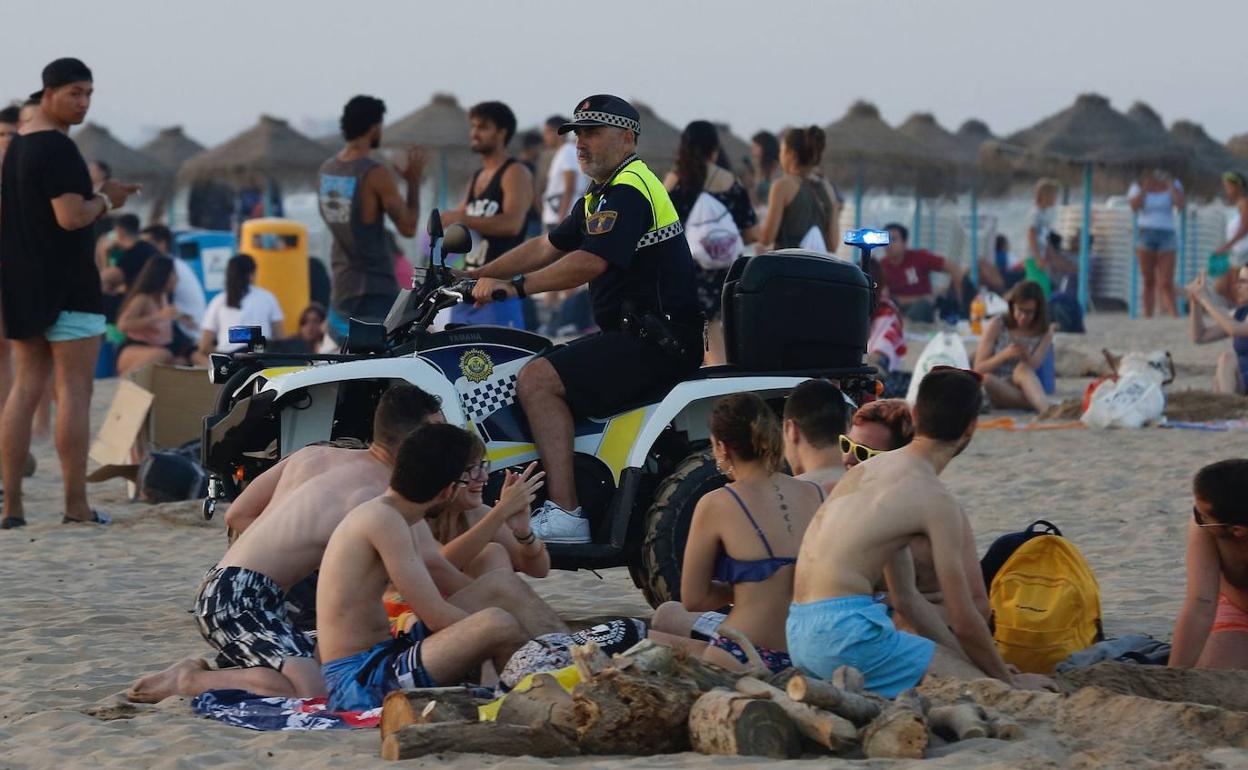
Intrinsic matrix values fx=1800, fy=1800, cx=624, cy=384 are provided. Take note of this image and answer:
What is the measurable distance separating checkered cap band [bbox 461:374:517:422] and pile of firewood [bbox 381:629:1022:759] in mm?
1866

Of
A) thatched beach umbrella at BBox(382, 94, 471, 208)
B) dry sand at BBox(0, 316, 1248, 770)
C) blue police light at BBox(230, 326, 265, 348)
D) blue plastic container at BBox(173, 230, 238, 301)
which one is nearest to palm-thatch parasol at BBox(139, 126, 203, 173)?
thatched beach umbrella at BBox(382, 94, 471, 208)

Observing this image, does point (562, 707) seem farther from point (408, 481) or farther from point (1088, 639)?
point (1088, 639)

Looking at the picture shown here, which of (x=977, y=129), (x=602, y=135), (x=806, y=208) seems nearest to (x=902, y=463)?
(x=602, y=135)

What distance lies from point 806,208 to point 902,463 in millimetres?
6109

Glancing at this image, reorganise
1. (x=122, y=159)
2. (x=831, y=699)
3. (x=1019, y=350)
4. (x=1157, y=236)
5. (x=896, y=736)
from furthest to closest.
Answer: (x=122, y=159), (x=1157, y=236), (x=1019, y=350), (x=831, y=699), (x=896, y=736)

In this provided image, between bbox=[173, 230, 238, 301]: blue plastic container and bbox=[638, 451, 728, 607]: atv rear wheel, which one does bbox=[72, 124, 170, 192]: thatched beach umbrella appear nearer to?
bbox=[173, 230, 238, 301]: blue plastic container

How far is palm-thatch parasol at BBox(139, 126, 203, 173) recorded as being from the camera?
35.8 metres

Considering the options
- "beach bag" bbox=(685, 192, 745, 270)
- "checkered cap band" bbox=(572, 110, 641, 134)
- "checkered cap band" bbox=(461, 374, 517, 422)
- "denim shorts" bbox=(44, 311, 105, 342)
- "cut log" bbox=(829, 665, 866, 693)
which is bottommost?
"cut log" bbox=(829, 665, 866, 693)

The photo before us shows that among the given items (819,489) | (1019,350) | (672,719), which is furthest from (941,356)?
(672,719)

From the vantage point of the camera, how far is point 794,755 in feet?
14.3

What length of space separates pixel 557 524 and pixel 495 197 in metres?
3.32

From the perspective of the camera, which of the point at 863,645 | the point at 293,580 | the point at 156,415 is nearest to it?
the point at 863,645

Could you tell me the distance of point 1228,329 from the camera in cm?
1209

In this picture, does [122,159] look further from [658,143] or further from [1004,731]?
[1004,731]
